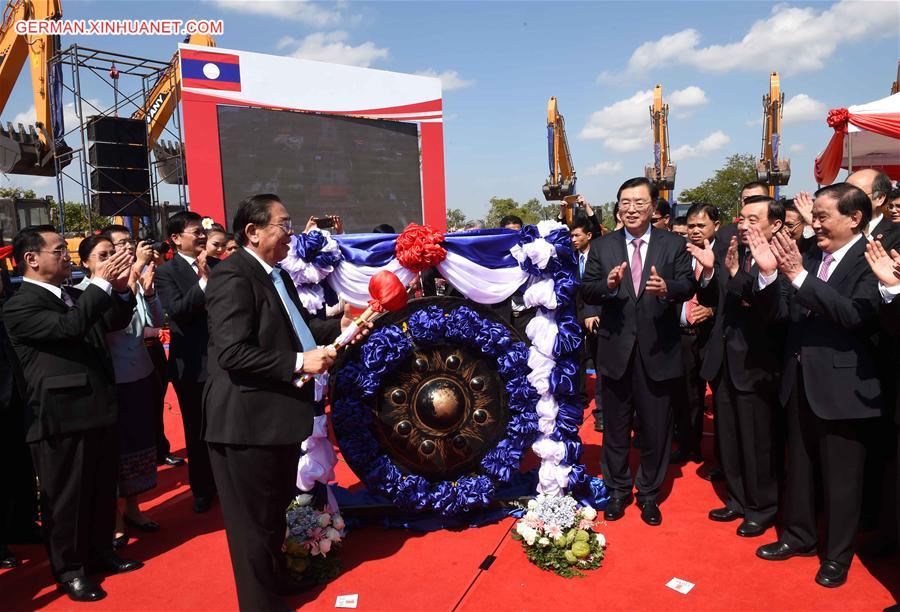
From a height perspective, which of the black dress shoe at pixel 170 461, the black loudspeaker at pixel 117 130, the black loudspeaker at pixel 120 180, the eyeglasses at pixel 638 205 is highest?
the black loudspeaker at pixel 117 130

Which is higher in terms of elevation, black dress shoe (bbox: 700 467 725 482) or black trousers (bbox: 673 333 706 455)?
black trousers (bbox: 673 333 706 455)

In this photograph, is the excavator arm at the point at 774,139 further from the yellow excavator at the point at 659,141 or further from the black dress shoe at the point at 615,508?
the black dress shoe at the point at 615,508

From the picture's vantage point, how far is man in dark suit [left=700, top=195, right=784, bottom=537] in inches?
134

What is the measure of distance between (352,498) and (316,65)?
411 inches

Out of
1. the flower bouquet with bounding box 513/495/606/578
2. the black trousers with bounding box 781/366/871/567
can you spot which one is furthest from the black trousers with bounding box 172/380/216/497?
the black trousers with bounding box 781/366/871/567

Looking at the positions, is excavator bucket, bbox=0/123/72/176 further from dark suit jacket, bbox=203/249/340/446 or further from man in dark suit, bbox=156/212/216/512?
dark suit jacket, bbox=203/249/340/446

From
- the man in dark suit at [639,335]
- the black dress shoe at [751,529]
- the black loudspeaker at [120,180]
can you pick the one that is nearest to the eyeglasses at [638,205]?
the man in dark suit at [639,335]

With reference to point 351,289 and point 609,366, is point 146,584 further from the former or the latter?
point 609,366

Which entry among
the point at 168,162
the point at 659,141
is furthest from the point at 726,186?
the point at 168,162

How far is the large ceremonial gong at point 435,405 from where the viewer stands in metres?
3.57

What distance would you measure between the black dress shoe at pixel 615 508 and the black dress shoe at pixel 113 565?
2730 mm

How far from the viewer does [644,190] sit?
3656 millimetres

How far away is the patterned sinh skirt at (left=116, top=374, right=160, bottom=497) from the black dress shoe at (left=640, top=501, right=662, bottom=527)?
3.03 meters

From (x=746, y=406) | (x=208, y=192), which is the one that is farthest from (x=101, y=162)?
(x=746, y=406)
